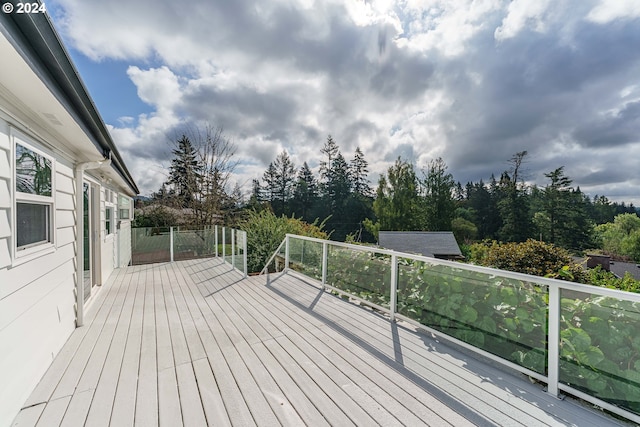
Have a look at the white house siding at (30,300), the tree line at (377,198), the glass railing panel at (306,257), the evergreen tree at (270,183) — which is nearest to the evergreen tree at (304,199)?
the tree line at (377,198)

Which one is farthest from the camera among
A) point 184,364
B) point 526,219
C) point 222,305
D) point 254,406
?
point 526,219

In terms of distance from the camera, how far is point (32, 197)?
85.0 inches

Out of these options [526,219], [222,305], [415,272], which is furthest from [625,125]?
[222,305]

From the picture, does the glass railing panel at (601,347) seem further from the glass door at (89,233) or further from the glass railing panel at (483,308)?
the glass door at (89,233)

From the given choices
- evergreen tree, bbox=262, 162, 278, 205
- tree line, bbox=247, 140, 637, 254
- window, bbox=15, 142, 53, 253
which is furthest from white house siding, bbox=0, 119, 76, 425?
evergreen tree, bbox=262, 162, 278, 205

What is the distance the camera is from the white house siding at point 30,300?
1688mm

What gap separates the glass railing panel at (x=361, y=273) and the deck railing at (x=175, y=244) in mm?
4250

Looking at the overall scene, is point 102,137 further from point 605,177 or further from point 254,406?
point 605,177

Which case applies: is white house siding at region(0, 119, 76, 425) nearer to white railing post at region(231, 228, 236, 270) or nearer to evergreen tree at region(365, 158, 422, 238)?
white railing post at region(231, 228, 236, 270)

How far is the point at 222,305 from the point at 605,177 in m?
52.6

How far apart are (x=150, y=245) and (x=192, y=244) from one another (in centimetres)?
141

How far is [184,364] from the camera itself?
2.41 metres

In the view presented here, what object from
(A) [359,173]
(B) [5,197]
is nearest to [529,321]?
(B) [5,197]

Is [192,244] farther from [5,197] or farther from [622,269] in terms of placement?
[622,269]
